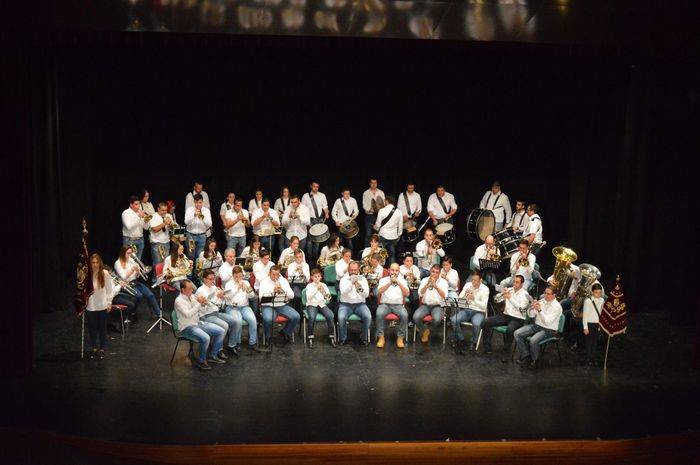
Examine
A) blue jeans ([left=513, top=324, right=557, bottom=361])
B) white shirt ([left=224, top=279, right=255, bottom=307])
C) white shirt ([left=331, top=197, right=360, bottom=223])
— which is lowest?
blue jeans ([left=513, top=324, right=557, bottom=361])

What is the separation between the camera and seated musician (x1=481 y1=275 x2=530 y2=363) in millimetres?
11727

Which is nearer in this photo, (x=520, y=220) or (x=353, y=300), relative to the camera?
(x=353, y=300)

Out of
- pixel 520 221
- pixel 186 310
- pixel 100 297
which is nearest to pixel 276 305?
pixel 186 310

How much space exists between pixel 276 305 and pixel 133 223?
3.80 metres

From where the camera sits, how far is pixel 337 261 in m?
13.2

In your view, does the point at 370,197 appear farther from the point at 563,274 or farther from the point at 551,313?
the point at 551,313

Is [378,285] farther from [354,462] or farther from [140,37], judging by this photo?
[140,37]

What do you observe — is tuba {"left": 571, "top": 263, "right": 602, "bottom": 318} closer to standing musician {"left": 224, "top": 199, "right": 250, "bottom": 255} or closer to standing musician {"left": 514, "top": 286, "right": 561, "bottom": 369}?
standing musician {"left": 514, "top": 286, "right": 561, "bottom": 369}

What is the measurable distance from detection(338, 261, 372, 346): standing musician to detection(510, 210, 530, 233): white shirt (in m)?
4.23

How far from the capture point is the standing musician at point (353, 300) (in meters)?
12.2

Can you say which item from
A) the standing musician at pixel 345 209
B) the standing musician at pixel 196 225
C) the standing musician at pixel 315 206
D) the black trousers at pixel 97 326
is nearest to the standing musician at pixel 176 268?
the black trousers at pixel 97 326

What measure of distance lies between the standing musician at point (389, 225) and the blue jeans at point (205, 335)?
4.71 meters

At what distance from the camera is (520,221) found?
50.2 ft

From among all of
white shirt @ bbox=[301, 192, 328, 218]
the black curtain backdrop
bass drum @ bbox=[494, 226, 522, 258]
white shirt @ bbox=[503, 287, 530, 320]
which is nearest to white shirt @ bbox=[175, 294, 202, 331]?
the black curtain backdrop
